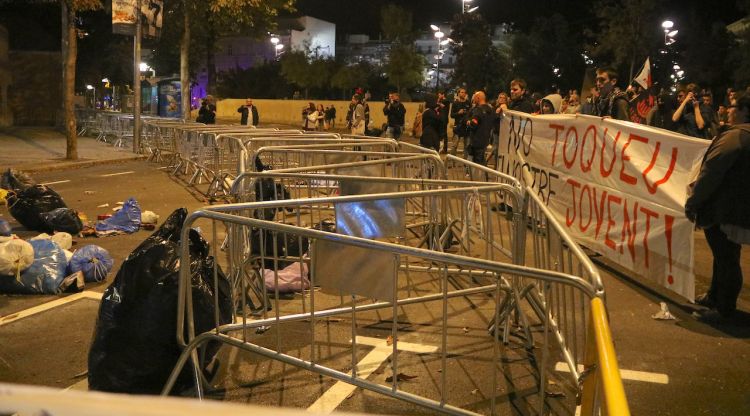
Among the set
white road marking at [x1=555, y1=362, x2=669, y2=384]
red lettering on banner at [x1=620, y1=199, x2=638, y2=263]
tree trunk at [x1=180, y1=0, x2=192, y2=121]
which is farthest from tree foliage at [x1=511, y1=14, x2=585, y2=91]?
white road marking at [x1=555, y1=362, x2=669, y2=384]

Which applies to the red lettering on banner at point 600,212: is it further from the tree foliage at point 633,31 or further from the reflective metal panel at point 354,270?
the tree foliage at point 633,31

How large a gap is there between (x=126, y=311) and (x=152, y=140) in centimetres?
1619

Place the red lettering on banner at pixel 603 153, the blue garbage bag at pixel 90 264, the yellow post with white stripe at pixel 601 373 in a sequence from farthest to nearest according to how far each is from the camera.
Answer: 1. the red lettering on banner at pixel 603 153
2. the blue garbage bag at pixel 90 264
3. the yellow post with white stripe at pixel 601 373

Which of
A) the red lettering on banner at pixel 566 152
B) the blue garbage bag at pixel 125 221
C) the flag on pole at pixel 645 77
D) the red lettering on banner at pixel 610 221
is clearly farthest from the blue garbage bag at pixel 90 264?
the flag on pole at pixel 645 77

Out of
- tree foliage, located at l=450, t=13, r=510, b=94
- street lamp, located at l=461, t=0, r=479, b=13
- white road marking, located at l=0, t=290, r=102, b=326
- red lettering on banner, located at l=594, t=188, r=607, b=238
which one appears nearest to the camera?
white road marking, located at l=0, t=290, r=102, b=326

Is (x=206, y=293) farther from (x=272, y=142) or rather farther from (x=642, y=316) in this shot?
(x=272, y=142)

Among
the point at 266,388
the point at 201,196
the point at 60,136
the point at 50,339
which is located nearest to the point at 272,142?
the point at 201,196

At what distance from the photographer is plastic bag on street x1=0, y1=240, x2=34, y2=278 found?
20.4 ft

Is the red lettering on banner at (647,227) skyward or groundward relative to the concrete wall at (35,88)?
groundward

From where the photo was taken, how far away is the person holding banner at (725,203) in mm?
5586

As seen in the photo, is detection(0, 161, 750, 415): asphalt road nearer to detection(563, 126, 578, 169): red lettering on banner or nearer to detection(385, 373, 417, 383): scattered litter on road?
detection(385, 373, 417, 383): scattered litter on road

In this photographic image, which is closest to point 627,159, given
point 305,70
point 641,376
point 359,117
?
point 641,376

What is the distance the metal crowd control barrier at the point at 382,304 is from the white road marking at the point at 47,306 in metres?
1.70

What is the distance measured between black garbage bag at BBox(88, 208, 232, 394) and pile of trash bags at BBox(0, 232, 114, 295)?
2.45 meters
